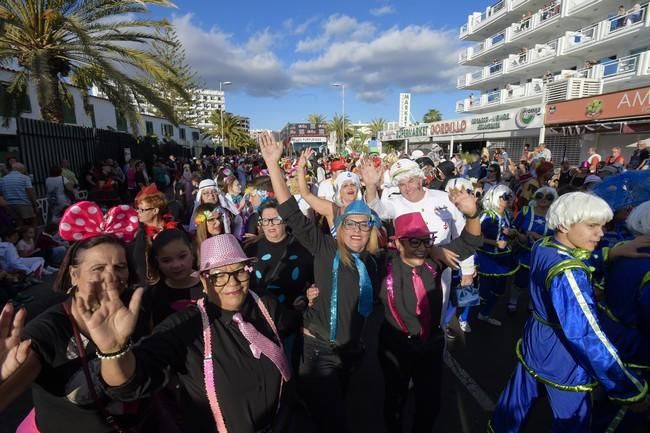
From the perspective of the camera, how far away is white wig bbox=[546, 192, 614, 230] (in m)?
2.06

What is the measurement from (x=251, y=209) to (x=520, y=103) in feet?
97.6

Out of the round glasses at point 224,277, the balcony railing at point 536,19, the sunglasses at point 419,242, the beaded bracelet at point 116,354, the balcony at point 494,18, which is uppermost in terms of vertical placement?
the balcony at point 494,18

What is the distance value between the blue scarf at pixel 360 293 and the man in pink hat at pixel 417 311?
0.16 meters

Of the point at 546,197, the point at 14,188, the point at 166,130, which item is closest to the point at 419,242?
the point at 546,197

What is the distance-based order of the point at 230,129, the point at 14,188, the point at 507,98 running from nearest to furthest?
1. the point at 14,188
2. the point at 507,98
3. the point at 230,129

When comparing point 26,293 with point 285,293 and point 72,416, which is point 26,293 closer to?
point 285,293

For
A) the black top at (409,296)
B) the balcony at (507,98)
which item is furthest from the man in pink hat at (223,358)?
the balcony at (507,98)

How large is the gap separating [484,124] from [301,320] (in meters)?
26.4

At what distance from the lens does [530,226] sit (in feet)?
→ 14.7

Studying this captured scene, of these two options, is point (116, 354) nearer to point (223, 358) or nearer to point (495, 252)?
point (223, 358)

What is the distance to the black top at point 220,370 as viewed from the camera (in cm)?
164

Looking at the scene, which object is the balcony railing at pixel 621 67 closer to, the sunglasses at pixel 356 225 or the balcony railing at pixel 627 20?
the balcony railing at pixel 627 20

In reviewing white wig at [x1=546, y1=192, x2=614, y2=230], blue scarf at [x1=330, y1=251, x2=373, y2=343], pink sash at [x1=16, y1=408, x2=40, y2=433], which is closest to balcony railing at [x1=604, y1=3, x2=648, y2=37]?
white wig at [x1=546, y1=192, x2=614, y2=230]

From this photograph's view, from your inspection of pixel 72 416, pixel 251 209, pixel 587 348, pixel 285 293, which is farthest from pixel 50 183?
pixel 587 348
